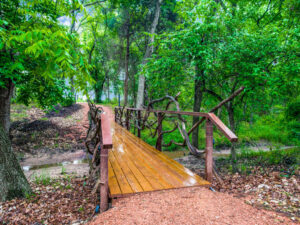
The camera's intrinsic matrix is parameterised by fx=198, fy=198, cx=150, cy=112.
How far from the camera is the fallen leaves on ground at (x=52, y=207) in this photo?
9.86 ft

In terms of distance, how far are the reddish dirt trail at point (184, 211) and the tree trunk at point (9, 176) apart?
218 cm

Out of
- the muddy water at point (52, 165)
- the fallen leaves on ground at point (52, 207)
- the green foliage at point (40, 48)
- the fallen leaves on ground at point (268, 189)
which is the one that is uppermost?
the green foliage at point (40, 48)

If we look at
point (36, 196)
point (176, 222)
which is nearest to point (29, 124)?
point (36, 196)

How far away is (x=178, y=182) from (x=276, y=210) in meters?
1.37

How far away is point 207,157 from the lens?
11.5ft

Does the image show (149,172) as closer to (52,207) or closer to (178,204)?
(178,204)

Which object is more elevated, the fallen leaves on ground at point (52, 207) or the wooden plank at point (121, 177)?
the wooden plank at point (121, 177)

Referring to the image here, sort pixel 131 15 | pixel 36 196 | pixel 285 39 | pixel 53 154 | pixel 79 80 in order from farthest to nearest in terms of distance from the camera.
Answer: pixel 131 15
pixel 53 154
pixel 285 39
pixel 36 196
pixel 79 80

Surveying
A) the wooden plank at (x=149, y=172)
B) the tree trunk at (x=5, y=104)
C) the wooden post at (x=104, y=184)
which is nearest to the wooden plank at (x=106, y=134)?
the wooden post at (x=104, y=184)

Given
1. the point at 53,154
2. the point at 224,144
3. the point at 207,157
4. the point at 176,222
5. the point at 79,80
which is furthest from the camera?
the point at 224,144

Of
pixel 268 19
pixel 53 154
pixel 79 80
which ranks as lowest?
pixel 53 154

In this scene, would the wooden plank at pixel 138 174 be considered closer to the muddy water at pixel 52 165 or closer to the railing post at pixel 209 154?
the railing post at pixel 209 154

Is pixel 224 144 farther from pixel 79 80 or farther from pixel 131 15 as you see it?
pixel 131 15

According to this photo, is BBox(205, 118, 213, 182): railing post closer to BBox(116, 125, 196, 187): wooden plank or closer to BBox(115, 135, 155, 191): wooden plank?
BBox(116, 125, 196, 187): wooden plank
